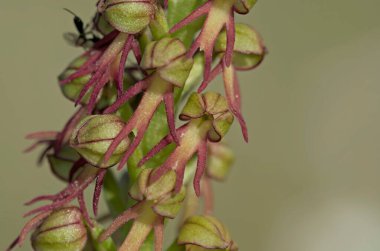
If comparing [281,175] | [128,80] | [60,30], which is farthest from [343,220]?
[128,80]

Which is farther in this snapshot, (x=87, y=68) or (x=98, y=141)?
(x=87, y=68)

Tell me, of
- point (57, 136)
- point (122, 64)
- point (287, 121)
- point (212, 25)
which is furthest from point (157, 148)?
point (287, 121)

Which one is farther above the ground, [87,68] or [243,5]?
[243,5]

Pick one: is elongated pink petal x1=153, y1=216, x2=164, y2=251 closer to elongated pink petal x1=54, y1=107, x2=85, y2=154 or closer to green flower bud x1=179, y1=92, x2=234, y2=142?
green flower bud x1=179, y1=92, x2=234, y2=142

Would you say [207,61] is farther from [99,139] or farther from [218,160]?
[218,160]

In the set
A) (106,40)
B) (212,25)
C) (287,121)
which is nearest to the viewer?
(212,25)

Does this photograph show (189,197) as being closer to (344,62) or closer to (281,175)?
(281,175)

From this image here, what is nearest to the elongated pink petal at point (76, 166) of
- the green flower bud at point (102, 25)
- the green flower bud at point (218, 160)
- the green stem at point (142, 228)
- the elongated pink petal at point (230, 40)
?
the green stem at point (142, 228)
